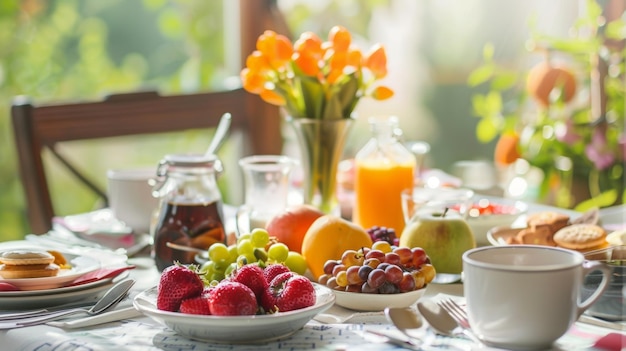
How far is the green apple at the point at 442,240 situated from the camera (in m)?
1.21

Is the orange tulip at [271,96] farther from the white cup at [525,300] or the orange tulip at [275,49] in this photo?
the white cup at [525,300]

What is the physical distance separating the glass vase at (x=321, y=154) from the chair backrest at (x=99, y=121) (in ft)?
2.06

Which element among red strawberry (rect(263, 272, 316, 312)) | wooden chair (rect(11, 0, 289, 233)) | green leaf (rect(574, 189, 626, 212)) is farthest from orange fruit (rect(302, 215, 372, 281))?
green leaf (rect(574, 189, 626, 212))

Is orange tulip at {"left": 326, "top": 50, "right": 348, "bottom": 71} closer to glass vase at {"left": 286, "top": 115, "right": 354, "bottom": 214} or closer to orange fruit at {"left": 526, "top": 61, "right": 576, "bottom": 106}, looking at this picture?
glass vase at {"left": 286, "top": 115, "right": 354, "bottom": 214}

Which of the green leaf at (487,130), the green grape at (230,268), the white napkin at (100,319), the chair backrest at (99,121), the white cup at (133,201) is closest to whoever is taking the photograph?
the white napkin at (100,319)

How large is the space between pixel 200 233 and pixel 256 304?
39cm

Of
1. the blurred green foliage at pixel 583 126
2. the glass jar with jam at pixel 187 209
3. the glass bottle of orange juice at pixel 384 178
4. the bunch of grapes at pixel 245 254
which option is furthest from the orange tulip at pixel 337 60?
the blurred green foliage at pixel 583 126

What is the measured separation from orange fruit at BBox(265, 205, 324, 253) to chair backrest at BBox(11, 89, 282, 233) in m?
0.74

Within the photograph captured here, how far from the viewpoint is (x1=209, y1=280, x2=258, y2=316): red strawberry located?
899 millimetres

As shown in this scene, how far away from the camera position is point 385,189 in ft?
4.81

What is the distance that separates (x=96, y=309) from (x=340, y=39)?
1.88 feet

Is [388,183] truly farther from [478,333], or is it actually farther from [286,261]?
[478,333]

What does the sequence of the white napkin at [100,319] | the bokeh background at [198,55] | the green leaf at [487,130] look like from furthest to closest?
the bokeh background at [198,55]
the green leaf at [487,130]
the white napkin at [100,319]

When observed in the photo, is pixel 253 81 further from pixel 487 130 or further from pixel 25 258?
pixel 487 130
